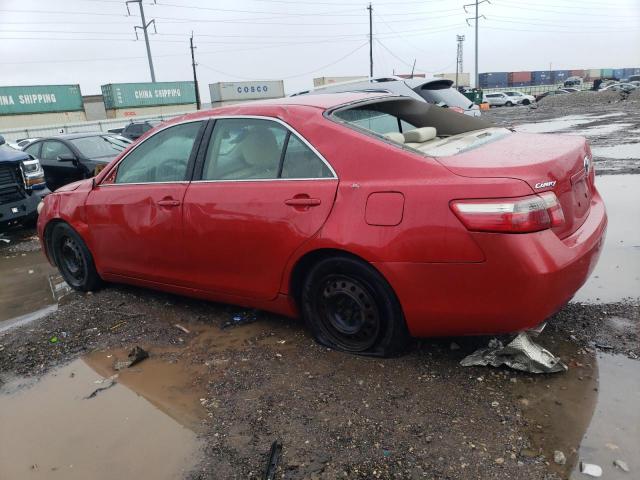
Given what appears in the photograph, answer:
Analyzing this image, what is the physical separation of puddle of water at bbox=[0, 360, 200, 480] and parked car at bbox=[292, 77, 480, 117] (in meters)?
6.51

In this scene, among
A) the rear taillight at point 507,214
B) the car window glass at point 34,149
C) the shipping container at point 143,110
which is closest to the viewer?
the rear taillight at point 507,214

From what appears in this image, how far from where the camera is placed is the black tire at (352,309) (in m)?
2.97

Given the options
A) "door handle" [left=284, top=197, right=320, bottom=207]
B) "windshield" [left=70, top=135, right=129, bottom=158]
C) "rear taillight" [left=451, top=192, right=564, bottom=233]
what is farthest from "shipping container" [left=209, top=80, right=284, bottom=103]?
"rear taillight" [left=451, top=192, right=564, bottom=233]

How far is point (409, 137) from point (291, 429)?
2038mm

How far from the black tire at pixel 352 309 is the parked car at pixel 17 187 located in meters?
6.03

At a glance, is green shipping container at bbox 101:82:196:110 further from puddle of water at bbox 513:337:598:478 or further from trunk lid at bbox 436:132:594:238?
puddle of water at bbox 513:337:598:478

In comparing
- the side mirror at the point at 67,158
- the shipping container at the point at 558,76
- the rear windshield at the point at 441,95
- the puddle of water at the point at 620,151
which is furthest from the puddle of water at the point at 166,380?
the shipping container at the point at 558,76

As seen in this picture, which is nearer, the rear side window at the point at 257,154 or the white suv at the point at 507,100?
the rear side window at the point at 257,154

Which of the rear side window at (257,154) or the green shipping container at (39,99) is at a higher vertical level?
the green shipping container at (39,99)

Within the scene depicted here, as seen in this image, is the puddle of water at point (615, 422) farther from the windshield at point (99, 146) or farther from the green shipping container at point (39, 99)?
the green shipping container at point (39, 99)

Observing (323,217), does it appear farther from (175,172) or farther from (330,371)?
(175,172)

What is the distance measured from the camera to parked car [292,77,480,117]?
8.63 meters

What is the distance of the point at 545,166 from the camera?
2.69 meters

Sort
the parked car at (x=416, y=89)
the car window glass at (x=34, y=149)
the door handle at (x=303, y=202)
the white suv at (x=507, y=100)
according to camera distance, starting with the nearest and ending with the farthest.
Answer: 1. the door handle at (x=303, y=202)
2. the parked car at (x=416, y=89)
3. the car window glass at (x=34, y=149)
4. the white suv at (x=507, y=100)
